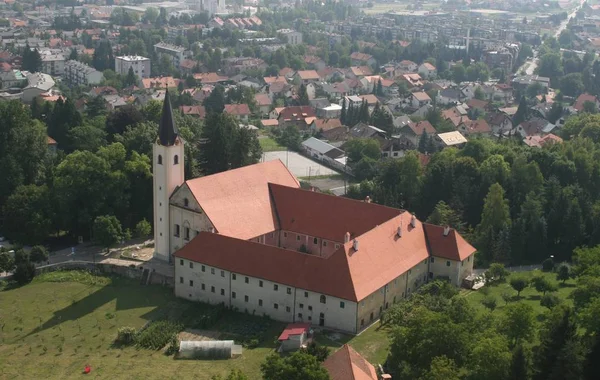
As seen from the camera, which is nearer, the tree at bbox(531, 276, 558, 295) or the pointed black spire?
the tree at bbox(531, 276, 558, 295)

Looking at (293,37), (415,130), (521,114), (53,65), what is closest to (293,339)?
(415,130)

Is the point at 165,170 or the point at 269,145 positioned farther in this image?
the point at 269,145

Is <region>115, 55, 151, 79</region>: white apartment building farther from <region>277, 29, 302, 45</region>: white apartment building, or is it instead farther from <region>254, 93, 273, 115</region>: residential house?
<region>277, 29, 302, 45</region>: white apartment building

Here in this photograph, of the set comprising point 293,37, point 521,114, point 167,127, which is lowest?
point 293,37

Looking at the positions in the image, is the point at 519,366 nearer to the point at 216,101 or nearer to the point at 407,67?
the point at 216,101

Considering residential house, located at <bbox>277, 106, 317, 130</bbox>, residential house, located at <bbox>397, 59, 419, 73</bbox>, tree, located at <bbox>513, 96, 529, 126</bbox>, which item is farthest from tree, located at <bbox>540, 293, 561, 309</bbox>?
residential house, located at <bbox>397, 59, 419, 73</bbox>

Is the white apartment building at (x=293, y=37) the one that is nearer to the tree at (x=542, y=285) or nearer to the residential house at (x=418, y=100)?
the residential house at (x=418, y=100)
